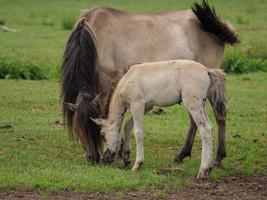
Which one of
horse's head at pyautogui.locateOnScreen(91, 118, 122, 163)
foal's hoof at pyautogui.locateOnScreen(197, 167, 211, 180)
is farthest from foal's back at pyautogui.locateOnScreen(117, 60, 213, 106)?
foal's hoof at pyautogui.locateOnScreen(197, 167, 211, 180)

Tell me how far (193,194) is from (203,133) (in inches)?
38.8

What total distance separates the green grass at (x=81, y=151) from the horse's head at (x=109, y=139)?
158mm

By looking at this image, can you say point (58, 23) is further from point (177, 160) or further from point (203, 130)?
point (203, 130)

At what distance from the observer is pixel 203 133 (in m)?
8.76

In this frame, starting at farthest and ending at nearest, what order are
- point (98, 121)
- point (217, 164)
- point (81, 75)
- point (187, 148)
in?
point (187, 148) → point (217, 164) → point (81, 75) → point (98, 121)

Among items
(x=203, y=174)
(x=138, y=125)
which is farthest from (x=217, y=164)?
(x=138, y=125)

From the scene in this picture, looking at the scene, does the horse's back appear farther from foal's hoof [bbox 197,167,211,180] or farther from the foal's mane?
foal's hoof [bbox 197,167,211,180]

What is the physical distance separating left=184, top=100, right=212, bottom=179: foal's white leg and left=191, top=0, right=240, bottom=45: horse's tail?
195cm

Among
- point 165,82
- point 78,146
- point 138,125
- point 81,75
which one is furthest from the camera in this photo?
point 78,146

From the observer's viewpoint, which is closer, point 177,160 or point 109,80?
point 109,80

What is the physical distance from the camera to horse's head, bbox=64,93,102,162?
9.27 metres

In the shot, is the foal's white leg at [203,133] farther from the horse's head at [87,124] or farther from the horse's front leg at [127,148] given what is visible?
the horse's head at [87,124]

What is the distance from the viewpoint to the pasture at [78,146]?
8328 mm

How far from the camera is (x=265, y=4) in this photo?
37.3m
